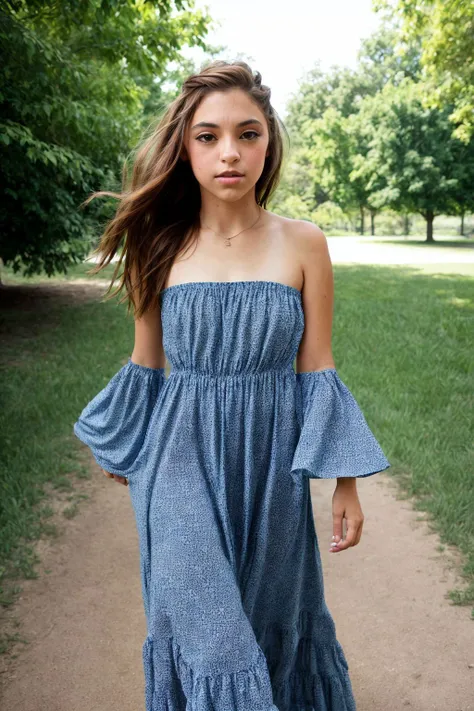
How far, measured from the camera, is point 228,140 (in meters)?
1.88

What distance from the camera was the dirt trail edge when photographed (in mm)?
2816

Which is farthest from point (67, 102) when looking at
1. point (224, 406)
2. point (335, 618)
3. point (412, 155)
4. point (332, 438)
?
point (412, 155)

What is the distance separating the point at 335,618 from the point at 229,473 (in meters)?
1.76

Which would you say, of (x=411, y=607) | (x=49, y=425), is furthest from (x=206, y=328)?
(x=49, y=425)

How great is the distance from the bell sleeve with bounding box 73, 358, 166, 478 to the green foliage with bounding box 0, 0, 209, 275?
4286mm

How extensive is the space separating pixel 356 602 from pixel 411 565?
1.61 ft

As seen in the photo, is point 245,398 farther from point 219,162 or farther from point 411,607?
point 411,607

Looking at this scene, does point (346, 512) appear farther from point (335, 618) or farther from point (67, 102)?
point (67, 102)

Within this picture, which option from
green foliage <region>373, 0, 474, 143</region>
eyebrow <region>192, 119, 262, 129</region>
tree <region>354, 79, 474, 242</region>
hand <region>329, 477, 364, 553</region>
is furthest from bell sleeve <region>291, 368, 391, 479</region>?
tree <region>354, 79, 474, 242</region>

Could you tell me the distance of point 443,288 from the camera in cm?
1423

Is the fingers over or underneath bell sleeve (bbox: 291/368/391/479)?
underneath

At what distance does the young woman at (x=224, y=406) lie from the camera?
5.87 ft

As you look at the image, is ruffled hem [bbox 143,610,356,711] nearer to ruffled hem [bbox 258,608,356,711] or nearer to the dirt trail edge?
ruffled hem [bbox 258,608,356,711]

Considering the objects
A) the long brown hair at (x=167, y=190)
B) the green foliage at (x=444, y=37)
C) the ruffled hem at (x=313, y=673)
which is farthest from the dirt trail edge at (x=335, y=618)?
the green foliage at (x=444, y=37)
